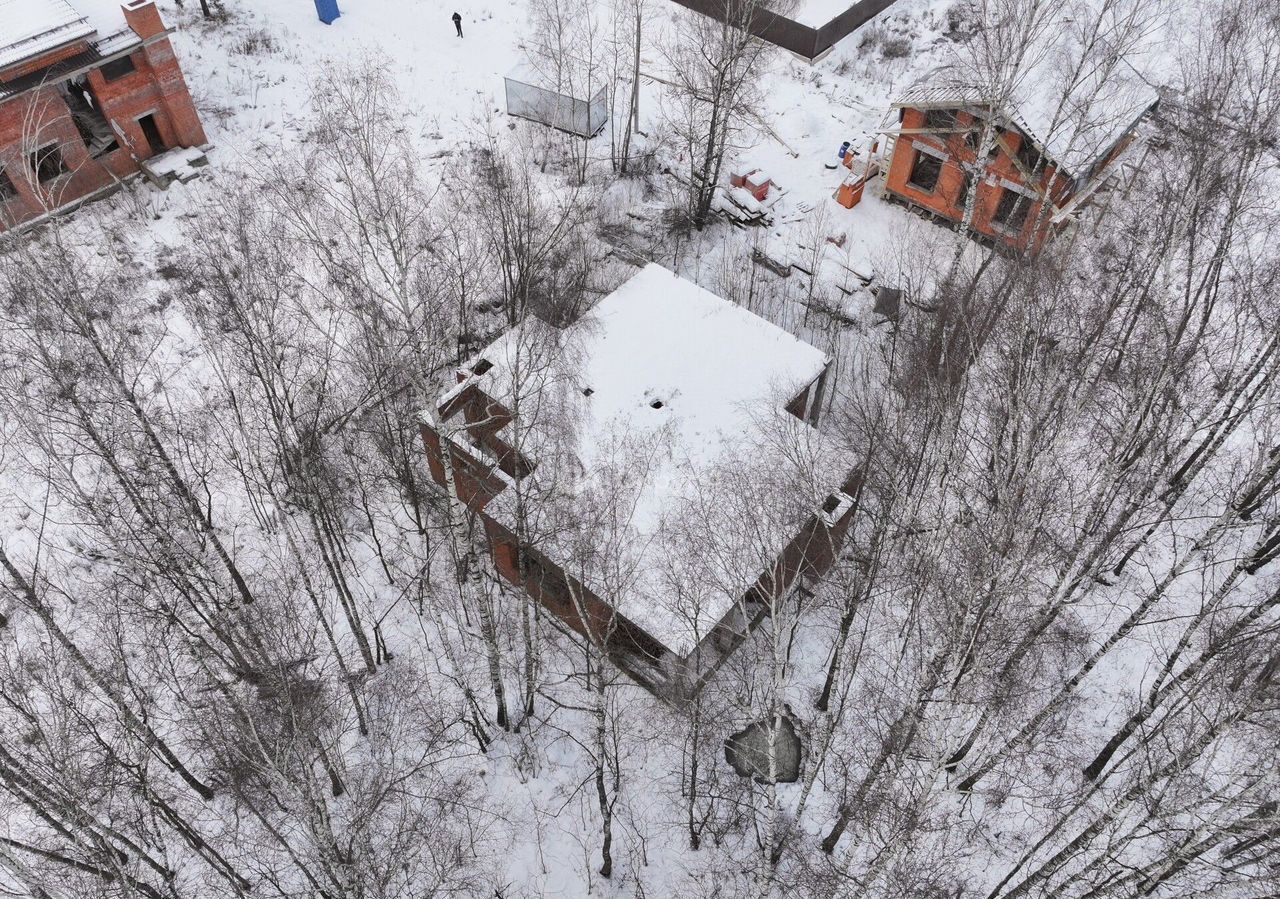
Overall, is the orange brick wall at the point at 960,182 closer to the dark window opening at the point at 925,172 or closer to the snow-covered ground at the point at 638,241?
the dark window opening at the point at 925,172

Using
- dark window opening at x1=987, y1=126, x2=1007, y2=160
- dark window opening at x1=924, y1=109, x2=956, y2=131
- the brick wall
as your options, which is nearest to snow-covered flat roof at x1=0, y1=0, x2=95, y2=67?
the brick wall

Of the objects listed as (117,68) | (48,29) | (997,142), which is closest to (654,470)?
(997,142)

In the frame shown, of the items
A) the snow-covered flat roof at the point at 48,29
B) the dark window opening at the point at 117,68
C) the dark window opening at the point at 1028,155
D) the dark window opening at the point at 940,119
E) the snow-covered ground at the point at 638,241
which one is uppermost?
the snow-covered flat roof at the point at 48,29

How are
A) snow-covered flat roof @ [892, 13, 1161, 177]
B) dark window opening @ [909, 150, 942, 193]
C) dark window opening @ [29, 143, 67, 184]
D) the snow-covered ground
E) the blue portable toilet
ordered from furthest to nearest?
the blue portable toilet
dark window opening @ [909, 150, 942, 193]
dark window opening @ [29, 143, 67, 184]
snow-covered flat roof @ [892, 13, 1161, 177]
the snow-covered ground

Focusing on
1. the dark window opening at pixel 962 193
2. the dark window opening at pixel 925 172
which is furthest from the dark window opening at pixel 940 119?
the dark window opening at pixel 962 193

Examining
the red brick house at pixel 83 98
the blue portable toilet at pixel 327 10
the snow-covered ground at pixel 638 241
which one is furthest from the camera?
the blue portable toilet at pixel 327 10

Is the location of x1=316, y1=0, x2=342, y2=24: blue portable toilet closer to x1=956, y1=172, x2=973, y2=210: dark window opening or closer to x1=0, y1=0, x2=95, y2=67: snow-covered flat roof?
x1=0, y1=0, x2=95, y2=67: snow-covered flat roof
